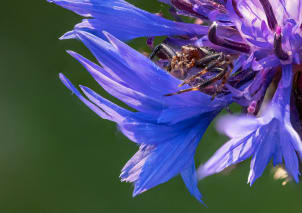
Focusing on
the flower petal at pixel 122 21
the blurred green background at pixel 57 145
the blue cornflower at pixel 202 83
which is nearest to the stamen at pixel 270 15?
the blue cornflower at pixel 202 83

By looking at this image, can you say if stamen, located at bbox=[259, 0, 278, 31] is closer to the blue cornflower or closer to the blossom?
the blue cornflower

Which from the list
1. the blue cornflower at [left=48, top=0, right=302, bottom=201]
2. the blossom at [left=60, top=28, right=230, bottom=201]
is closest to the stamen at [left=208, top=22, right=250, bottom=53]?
the blue cornflower at [left=48, top=0, right=302, bottom=201]

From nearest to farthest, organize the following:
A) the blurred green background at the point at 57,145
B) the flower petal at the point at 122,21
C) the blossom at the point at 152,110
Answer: the blossom at the point at 152,110 → the flower petal at the point at 122,21 → the blurred green background at the point at 57,145

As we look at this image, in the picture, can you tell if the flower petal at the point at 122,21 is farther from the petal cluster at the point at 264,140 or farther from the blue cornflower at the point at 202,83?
the petal cluster at the point at 264,140

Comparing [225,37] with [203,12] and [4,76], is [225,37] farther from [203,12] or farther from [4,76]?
[4,76]

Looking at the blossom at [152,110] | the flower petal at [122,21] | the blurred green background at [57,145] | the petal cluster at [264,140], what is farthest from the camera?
the blurred green background at [57,145]

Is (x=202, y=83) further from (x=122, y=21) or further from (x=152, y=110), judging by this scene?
(x=122, y=21)
